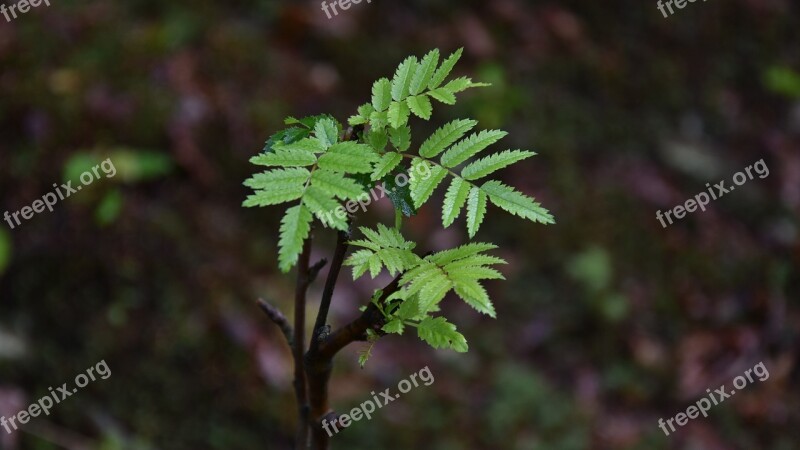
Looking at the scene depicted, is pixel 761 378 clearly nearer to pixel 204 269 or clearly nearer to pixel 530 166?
pixel 530 166

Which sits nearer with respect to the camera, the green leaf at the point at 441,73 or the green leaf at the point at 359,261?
the green leaf at the point at 359,261

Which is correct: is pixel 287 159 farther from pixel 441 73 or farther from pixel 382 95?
pixel 441 73

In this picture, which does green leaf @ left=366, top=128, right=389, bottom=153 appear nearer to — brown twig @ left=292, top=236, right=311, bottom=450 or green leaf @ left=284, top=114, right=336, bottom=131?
green leaf @ left=284, top=114, right=336, bottom=131

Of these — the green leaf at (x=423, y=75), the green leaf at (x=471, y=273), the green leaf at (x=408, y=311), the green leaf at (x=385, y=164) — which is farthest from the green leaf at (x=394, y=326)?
the green leaf at (x=423, y=75)

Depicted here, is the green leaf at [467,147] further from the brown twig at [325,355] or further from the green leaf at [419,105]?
the brown twig at [325,355]

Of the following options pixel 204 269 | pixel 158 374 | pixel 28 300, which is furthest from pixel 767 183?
pixel 28 300

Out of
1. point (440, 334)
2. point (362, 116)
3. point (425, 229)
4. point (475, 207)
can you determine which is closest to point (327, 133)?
point (362, 116)

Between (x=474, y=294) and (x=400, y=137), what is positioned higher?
(x=400, y=137)

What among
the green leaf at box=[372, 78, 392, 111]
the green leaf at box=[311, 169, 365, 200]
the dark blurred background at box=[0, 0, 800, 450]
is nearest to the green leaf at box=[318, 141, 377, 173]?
the green leaf at box=[311, 169, 365, 200]
